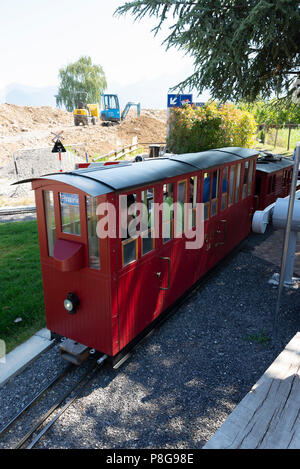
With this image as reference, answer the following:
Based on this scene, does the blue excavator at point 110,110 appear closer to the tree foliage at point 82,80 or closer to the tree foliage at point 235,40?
the tree foliage at point 82,80

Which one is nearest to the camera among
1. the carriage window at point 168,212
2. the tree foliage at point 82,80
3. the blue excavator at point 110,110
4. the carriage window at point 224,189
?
the carriage window at point 168,212

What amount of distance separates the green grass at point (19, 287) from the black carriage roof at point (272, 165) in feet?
27.5

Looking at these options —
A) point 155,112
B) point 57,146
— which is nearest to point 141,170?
point 57,146

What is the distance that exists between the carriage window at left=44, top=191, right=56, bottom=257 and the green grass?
2.23 metres

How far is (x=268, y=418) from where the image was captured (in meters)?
3.04

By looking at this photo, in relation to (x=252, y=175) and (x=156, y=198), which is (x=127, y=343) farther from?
(x=252, y=175)

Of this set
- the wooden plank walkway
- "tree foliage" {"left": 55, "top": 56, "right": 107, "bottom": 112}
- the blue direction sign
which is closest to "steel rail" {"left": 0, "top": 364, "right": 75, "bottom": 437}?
the wooden plank walkway

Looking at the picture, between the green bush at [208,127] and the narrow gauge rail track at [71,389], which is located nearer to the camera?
the narrow gauge rail track at [71,389]

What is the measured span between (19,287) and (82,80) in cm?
5578

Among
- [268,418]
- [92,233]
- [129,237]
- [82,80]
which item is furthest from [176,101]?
[82,80]

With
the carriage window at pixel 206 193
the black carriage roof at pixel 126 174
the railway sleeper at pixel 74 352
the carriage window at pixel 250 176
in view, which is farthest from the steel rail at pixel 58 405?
the carriage window at pixel 250 176

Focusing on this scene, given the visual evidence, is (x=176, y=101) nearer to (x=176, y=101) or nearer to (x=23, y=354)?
(x=176, y=101)

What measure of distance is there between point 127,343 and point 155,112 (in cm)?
6119

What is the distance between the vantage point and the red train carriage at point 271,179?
39.5ft
